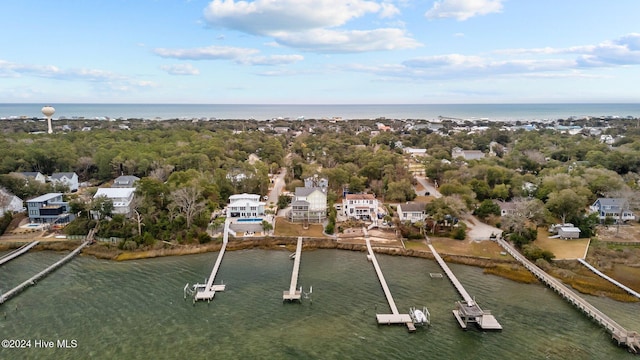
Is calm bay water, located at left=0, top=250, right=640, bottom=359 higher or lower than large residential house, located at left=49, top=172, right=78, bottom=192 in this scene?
lower

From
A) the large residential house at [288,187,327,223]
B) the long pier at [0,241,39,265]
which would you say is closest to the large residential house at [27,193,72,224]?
the long pier at [0,241,39,265]

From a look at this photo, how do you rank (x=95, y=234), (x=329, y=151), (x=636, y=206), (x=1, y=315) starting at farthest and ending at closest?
(x=329, y=151) < (x=636, y=206) < (x=95, y=234) < (x=1, y=315)

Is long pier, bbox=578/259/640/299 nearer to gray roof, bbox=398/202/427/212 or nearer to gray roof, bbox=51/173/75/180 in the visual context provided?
gray roof, bbox=398/202/427/212

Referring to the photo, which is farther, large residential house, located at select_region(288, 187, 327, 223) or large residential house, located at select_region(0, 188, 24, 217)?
large residential house, located at select_region(288, 187, 327, 223)

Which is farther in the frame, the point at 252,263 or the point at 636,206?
the point at 636,206

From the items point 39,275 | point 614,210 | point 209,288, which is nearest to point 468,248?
point 614,210

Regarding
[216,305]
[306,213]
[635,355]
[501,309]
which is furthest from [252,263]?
[635,355]

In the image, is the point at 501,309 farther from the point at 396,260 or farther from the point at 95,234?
the point at 95,234
